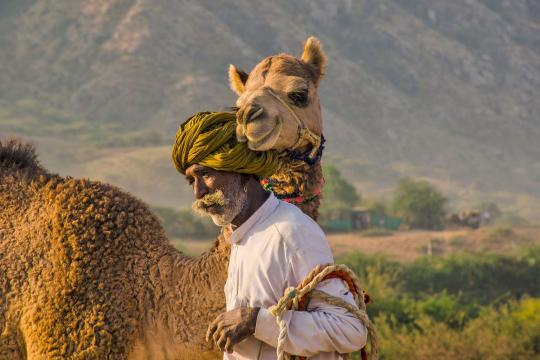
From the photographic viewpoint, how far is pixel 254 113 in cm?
427

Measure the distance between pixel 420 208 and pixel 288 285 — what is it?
3841cm

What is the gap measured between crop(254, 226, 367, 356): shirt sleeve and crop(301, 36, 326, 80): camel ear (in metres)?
2.63

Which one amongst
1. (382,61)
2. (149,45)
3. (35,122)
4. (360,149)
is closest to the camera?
(35,122)

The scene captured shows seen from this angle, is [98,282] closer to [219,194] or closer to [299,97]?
[299,97]

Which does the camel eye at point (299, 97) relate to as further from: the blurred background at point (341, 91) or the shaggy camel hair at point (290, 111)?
the blurred background at point (341, 91)

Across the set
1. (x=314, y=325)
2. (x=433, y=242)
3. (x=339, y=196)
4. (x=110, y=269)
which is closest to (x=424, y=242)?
(x=433, y=242)

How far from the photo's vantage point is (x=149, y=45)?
80750mm

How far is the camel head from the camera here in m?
4.63

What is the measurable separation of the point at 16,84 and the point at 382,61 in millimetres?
33187

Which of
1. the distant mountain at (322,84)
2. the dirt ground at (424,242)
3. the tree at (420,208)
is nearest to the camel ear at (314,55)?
the dirt ground at (424,242)

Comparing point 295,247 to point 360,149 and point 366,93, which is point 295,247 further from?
point 366,93

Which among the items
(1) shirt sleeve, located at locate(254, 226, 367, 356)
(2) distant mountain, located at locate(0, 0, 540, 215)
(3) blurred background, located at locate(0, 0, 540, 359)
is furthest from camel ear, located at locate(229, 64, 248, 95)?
(2) distant mountain, located at locate(0, 0, 540, 215)

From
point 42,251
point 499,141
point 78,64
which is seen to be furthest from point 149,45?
point 42,251

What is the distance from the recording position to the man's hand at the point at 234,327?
3016 mm
